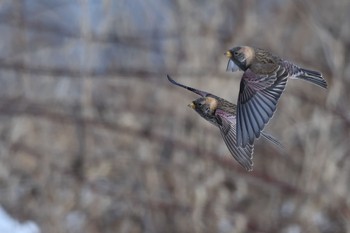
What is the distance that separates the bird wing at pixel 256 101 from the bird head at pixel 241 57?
13mm

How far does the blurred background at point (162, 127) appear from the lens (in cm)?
403

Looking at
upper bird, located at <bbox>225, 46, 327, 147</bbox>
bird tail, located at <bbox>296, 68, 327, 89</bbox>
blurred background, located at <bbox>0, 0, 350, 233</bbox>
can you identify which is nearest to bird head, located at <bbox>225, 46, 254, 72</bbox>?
upper bird, located at <bbox>225, 46, 327, 147</bbox>

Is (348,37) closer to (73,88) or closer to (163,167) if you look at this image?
(163,167)

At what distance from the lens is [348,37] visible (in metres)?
4.37

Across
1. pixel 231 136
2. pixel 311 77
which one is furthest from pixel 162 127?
pixel 231 136

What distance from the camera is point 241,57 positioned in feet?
3.67

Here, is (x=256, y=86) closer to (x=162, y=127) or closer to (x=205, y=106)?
(x=205, y=106)

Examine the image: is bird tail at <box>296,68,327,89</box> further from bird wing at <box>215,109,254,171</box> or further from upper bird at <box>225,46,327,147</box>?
bird wing at <box>215,109,254,171</box>

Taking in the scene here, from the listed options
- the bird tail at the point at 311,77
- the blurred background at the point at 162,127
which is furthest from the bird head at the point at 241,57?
the blurred background at the point at 162,127

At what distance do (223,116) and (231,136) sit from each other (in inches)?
1.3

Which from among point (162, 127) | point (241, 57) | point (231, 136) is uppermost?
point (241, 57)

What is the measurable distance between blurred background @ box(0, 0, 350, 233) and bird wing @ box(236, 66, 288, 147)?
2799 mm

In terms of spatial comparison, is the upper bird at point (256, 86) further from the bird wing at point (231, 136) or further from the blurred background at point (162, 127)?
the blurred background at point (162, 127)

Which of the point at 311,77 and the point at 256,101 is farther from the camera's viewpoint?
the point at 311,77
